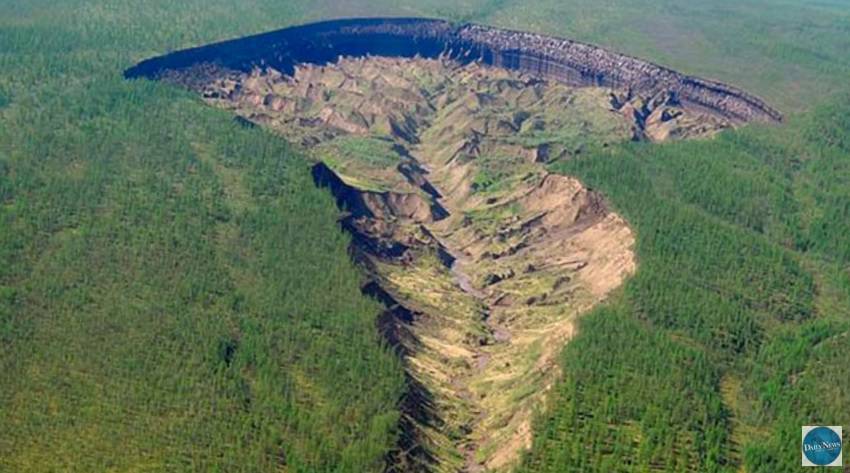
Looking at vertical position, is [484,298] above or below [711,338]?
below

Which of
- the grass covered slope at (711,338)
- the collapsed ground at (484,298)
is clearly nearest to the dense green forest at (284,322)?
the grass covered slope at (711,338)

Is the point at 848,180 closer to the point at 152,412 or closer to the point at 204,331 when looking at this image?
the point at 204,331

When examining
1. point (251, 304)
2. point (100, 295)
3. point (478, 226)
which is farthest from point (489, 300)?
point (100, 295)

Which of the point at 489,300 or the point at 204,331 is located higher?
the point at 204,331

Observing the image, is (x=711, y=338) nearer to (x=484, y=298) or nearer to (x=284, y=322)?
(x=484, y=298)

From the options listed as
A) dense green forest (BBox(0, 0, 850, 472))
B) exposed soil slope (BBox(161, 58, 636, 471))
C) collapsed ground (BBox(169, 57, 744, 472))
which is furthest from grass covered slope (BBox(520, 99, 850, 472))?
exposed soil slope (BBox(161, 58, 636, 471))

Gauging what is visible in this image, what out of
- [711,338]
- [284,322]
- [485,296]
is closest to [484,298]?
[485,296]

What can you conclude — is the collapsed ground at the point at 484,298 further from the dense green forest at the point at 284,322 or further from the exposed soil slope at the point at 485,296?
the dense green forest at the point at 284,322
